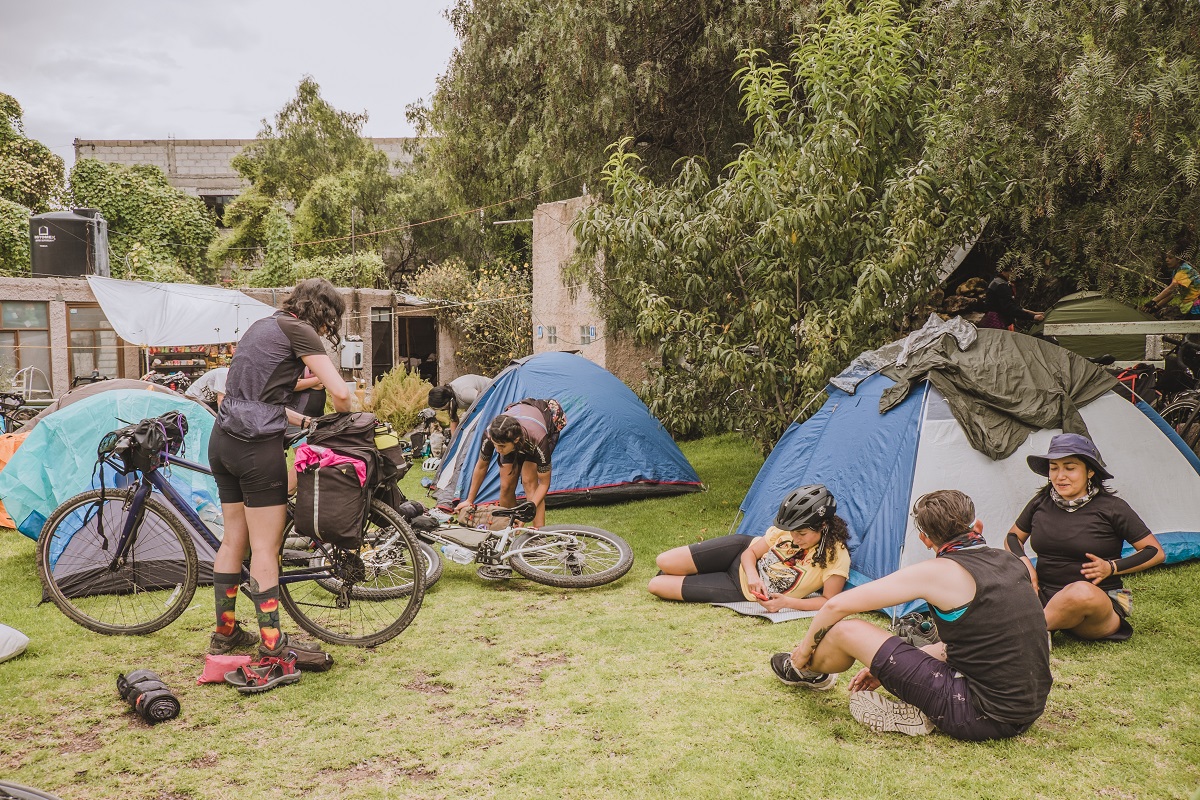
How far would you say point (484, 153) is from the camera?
13.6m

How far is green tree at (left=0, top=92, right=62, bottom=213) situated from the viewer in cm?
2127

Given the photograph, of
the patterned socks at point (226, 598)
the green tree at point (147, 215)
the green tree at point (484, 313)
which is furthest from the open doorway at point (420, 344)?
the patterned socks at point (226, 598)

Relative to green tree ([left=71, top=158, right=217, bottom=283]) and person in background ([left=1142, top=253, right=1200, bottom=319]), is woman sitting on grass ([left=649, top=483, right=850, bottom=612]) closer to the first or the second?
person in background ([left=1142, top=253, right=1200, bottom=319])

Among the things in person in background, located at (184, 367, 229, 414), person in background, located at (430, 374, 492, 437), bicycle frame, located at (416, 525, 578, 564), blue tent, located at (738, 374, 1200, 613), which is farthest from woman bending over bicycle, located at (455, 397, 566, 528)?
person in background, located at (184, 367, 229, 414)

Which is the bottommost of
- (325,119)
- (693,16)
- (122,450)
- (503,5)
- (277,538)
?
(277,538)

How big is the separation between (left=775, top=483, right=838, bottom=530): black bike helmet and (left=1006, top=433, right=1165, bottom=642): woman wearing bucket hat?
877mm

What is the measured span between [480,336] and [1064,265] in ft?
35.1

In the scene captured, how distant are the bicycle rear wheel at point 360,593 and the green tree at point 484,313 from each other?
1131 centimetres

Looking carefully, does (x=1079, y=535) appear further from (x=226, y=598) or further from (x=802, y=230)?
(x=226, y=598)

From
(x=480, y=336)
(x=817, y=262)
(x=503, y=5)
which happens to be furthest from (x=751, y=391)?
(x=480, y=336)

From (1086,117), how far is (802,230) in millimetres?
1893

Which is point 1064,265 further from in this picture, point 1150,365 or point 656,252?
point 656,252

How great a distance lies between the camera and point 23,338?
15008 mm

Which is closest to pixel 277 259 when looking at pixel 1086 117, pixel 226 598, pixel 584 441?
pixel 584 441
